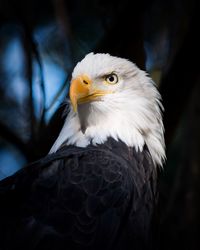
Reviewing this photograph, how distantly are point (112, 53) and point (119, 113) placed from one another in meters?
0.77

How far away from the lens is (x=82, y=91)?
466 centimetres

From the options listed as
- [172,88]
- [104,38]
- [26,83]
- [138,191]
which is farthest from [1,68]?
[138,191]

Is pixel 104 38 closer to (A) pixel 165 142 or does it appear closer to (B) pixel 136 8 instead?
(B) pixel 136 8

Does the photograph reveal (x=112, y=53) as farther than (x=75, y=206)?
Yes

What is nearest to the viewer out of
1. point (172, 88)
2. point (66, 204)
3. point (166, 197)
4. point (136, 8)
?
point (66, 204)

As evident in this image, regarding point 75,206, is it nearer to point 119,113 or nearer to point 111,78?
point 119,113

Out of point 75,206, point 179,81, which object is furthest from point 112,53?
point 75,206

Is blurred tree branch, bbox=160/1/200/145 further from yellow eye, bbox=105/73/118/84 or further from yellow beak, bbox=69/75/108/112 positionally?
yellow beak, bbox=69/75/108/112

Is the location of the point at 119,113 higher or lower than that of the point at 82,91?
lower

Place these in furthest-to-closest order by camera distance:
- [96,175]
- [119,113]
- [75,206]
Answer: [119,113] → [96,175] → [75,206]

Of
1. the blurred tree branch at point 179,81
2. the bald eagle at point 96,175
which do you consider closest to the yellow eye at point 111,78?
the bald eagle at point 96,175

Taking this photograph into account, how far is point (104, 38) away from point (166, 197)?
2.42 m

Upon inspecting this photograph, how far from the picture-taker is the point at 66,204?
404 centimetres

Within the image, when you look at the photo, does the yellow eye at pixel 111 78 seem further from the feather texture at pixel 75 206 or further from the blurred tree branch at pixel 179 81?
the feather texture at pixel 75 206
